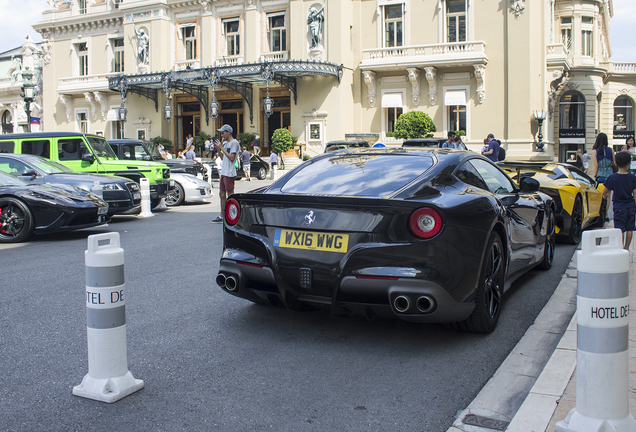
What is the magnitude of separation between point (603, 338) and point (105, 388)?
8.24ft

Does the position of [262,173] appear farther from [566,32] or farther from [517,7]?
[566,32]

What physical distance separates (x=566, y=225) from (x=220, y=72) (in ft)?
87.1

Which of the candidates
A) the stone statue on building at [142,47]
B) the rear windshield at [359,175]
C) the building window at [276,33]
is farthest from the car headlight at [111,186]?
the stone statue on building at [142,47]

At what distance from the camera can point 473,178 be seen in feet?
15.7

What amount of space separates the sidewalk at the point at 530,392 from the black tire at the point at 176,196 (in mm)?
12841

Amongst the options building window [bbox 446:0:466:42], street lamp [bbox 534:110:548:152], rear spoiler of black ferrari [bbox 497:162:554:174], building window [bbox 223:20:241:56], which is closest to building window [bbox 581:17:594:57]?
building window [bbox 446:0:466:42]

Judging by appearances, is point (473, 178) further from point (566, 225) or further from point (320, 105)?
point (320, 105)

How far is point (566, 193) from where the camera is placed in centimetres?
880

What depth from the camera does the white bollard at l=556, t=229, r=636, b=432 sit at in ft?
8.34

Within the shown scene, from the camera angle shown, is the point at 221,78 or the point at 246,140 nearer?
the point at 221,78

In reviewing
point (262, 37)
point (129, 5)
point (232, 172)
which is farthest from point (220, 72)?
point (232, 172)

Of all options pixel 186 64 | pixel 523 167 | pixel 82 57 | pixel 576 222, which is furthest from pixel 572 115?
pixel 576 222

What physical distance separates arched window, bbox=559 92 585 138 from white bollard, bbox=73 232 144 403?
1668 inches

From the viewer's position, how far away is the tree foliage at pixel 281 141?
99.9 feet
